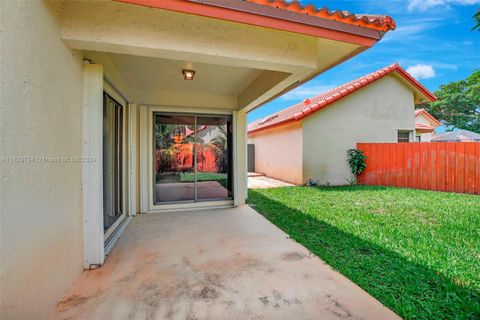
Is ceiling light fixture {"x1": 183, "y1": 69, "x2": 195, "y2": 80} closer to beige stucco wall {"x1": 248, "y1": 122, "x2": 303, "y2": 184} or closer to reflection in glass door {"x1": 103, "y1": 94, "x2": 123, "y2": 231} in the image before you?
reflection in glass door {"x1": 103, "y1": 94, "x2": 123, "y2": 231}

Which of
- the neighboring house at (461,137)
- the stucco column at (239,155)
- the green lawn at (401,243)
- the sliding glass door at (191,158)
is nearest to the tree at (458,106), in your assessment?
the neighboring house at (461,137)

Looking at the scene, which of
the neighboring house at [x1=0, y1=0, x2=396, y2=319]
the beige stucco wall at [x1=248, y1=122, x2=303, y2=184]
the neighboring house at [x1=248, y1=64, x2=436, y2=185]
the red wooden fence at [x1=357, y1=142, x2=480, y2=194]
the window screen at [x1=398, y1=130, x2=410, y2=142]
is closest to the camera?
the neighboring house at [x1=0, y1=0, x2=396, y2=319]

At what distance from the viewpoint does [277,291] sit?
8.40 ft

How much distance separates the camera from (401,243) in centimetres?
373

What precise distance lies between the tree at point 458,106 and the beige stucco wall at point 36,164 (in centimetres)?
3779

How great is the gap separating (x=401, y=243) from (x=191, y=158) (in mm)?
5078

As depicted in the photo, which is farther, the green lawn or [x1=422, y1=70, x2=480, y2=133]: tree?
[x1=422, y1=70, x2=480, y2=133]: tree

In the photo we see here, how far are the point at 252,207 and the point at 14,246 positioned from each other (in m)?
5.21

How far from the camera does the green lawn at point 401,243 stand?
2.38 meters

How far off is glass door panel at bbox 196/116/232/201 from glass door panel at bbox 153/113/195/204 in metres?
0.21

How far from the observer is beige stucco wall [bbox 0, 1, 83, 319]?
1.62m

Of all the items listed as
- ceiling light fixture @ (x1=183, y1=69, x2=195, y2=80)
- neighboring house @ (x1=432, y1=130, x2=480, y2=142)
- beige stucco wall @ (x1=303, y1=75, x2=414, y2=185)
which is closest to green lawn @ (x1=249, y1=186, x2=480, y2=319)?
beige stucco wall @ (x1=303, y1=75, x2=414, y2=185)

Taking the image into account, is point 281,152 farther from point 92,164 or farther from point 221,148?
point 92,164

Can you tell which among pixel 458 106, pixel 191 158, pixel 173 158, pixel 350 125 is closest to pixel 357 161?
pixel 350 125
